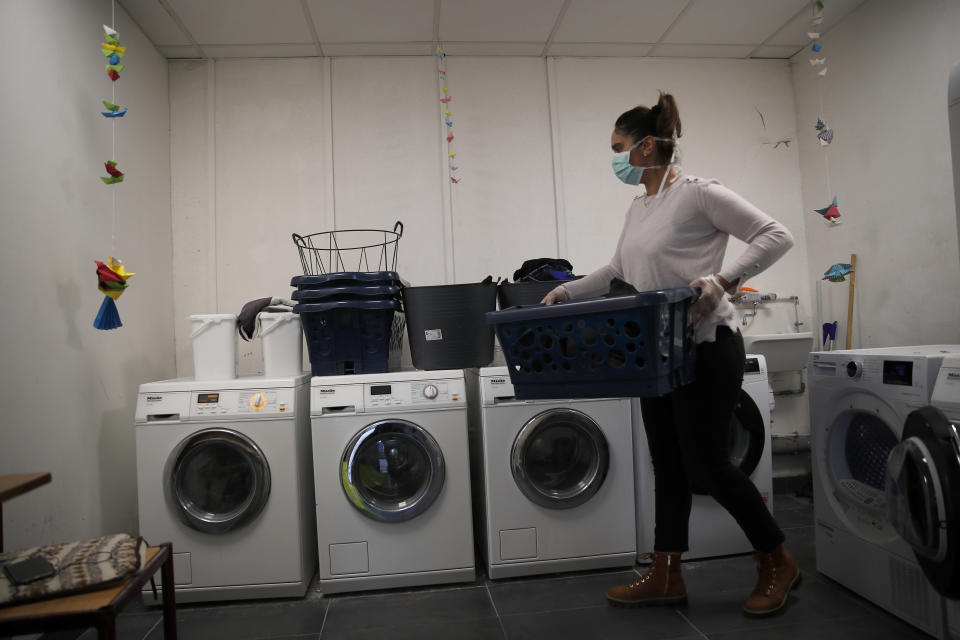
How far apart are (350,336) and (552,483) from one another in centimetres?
106

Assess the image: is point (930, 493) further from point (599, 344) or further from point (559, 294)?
point (559, 294)

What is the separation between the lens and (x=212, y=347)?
2.37 meters

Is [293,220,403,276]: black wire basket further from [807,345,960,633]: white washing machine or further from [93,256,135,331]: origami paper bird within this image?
[807,345,960,633]: white washing machine

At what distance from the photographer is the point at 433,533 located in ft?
7.54

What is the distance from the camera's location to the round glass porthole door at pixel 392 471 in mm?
A: 2250

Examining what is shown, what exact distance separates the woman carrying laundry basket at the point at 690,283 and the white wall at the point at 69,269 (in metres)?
1.82

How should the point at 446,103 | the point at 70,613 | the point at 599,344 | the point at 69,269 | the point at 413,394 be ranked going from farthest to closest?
the point at 446,103 → the point at 413,394 → the point at 69,269 → the point at 599,344 → the point at 70,613

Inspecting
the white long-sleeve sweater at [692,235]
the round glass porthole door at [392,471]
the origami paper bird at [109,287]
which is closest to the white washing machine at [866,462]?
the white long-sleeve sweater at [692,235]

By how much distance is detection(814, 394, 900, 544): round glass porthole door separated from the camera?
1871mm

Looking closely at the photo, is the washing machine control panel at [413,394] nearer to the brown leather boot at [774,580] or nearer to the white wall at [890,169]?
the brown leather boot at [774,580]

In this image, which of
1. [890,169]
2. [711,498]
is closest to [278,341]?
[711,498]

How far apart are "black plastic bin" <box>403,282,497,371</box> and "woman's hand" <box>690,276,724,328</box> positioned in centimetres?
121

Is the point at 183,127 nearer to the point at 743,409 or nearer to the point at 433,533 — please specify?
the point at 433,533

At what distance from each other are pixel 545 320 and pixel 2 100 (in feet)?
6.43
